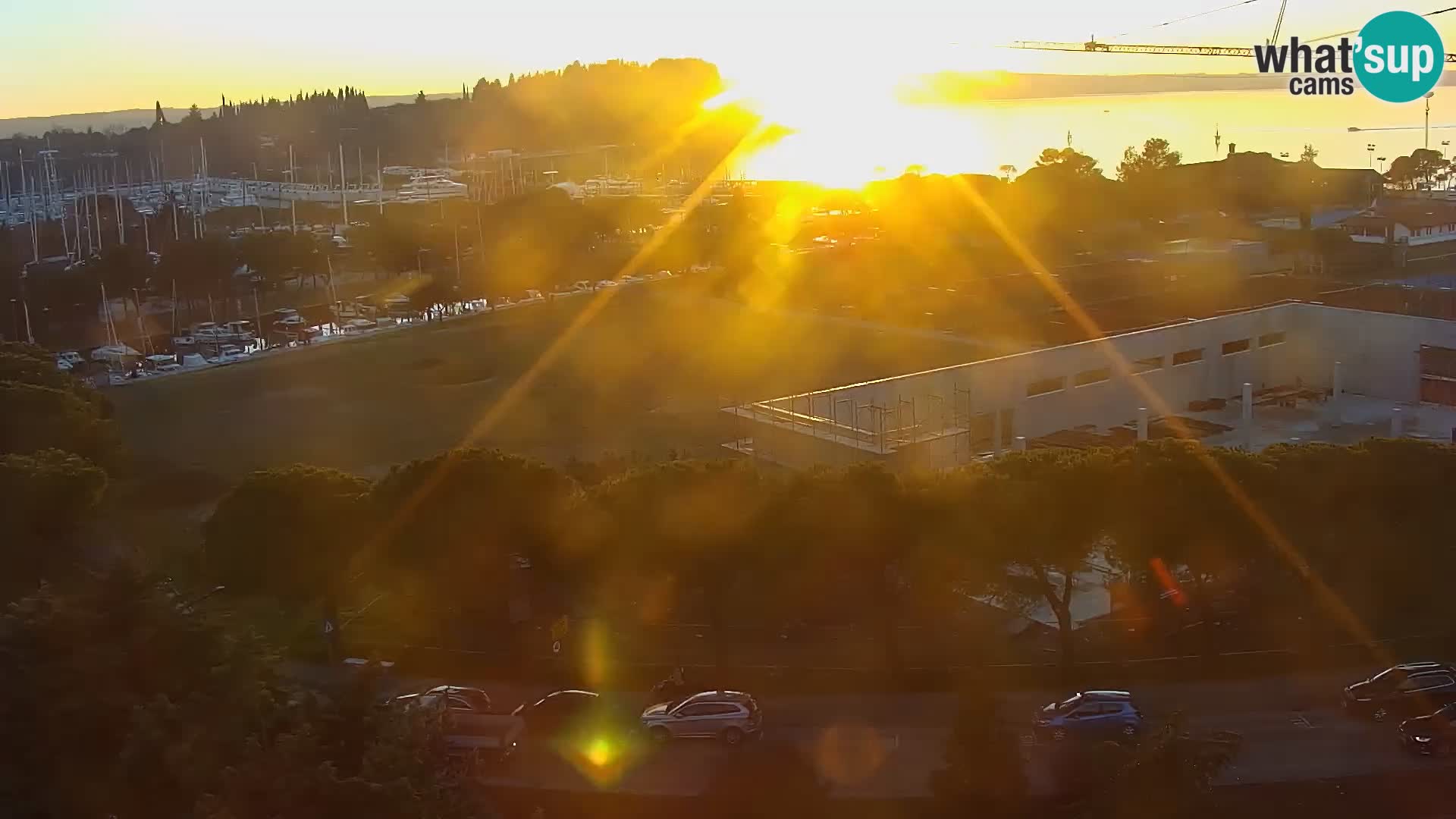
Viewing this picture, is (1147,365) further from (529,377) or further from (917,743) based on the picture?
(917,743)

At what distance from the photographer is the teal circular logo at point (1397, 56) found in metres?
12.4

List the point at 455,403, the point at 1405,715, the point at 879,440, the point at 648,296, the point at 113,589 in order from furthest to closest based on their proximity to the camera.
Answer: the point at 648,296, the point at 455,403, the point at 879,440, the point at 1405,715, the point at 113,589

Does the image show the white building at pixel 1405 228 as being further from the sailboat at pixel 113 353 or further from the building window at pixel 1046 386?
the sailboat at pixel 113 353

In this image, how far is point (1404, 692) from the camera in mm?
2936

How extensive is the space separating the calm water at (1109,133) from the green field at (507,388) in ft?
51.2

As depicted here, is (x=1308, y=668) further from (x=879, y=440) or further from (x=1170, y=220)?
(x=1170, y=220)

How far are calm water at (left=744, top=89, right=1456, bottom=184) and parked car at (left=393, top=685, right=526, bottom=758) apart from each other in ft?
71.7

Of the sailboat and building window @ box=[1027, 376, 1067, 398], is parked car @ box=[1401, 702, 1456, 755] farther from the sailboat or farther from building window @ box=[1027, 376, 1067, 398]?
the sailboat

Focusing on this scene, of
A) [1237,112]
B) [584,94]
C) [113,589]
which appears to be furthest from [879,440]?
[1237,112]

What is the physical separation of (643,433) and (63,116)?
5036 cm

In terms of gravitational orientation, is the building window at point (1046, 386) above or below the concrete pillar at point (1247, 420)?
above

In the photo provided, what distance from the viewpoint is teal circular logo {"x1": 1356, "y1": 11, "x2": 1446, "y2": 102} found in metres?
12.4

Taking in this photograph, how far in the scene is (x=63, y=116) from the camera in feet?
155

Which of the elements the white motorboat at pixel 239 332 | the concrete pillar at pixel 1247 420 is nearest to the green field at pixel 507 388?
the white motorboat at pixel 239 332
